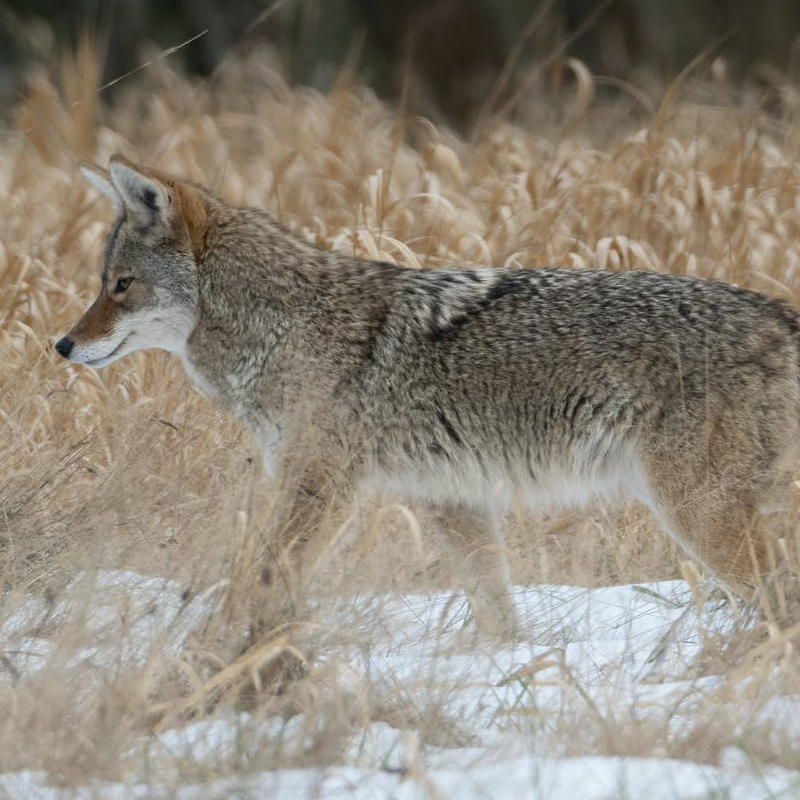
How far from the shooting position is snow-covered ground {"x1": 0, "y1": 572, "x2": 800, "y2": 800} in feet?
10.5

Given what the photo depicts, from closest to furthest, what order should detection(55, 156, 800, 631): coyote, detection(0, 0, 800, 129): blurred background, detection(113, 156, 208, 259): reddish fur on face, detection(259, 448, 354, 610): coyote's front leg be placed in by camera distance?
1. detection(259, 448, 354, 610): coyote's front leg
2. detection(55, 156, 800, 631): coyote
3. detection(113, 156, 208, 259): reddish fur on face
4. detection(0, 0, 800, 129): blurred background

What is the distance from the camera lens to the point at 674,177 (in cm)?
829

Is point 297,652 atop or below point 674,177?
atop

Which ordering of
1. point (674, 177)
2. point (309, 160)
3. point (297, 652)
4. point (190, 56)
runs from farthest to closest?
point (190, 56) < point (309, 160) < point (674, 177) < point (297, 652)

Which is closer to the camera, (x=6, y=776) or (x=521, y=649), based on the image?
(x=6, y=776)

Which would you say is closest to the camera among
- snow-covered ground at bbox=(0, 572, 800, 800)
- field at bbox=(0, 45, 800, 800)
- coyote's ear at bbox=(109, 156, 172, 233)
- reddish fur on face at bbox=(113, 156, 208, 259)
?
snow-covered ground at bbox=(0, 572, 800, 800)

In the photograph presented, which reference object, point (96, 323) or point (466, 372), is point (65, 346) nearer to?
point (96, 323)

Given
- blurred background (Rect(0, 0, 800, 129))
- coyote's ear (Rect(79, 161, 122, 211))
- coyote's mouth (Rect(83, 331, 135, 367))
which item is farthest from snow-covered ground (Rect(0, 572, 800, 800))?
blurred background (Rect(0, 0, 800, 129))

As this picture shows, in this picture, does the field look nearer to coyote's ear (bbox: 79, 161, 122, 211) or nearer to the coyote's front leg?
the coyote's front leg

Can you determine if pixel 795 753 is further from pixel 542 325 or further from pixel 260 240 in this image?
pixel 260 240

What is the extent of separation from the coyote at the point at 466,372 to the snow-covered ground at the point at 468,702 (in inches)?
10.7

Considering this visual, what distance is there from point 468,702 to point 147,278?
7.35 feet

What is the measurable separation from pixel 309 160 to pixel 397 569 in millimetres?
4801

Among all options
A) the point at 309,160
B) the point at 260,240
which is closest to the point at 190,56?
the point at 309,160
